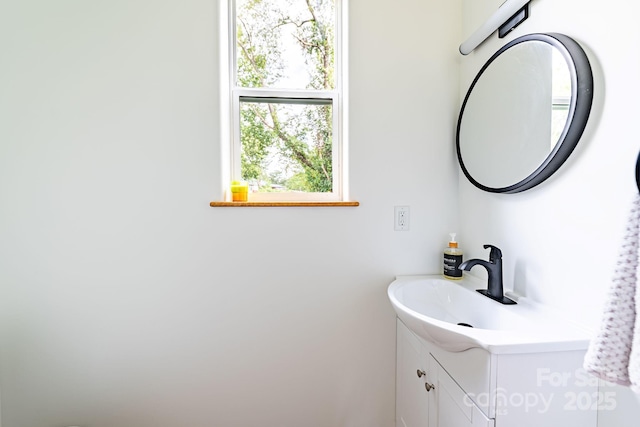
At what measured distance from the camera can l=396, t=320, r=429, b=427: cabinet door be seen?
3.47 ft

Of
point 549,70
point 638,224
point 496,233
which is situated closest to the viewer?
point 638,224

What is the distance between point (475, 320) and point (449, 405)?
32cm

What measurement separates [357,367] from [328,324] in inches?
9.8

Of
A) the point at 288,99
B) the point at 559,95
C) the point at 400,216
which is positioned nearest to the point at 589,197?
the point at 559,95

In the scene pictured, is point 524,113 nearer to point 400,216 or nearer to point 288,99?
point 400,216

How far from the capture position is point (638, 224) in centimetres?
52

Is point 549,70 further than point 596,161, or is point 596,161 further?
point 549,70

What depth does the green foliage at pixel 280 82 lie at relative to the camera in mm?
1388

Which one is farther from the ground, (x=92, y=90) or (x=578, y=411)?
(x=92, y=90)

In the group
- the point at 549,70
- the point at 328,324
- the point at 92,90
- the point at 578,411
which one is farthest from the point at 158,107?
the point at 578,411

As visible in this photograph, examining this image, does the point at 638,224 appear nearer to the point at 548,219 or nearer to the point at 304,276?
the point at 548,219

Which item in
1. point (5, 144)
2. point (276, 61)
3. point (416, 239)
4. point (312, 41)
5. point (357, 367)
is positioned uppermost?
point (312, 41)

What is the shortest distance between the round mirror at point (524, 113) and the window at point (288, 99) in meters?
0.57

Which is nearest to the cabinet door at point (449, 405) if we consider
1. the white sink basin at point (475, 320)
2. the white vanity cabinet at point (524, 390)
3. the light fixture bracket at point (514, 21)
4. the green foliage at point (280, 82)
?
the white vanity cabinet at point (524, 390)
